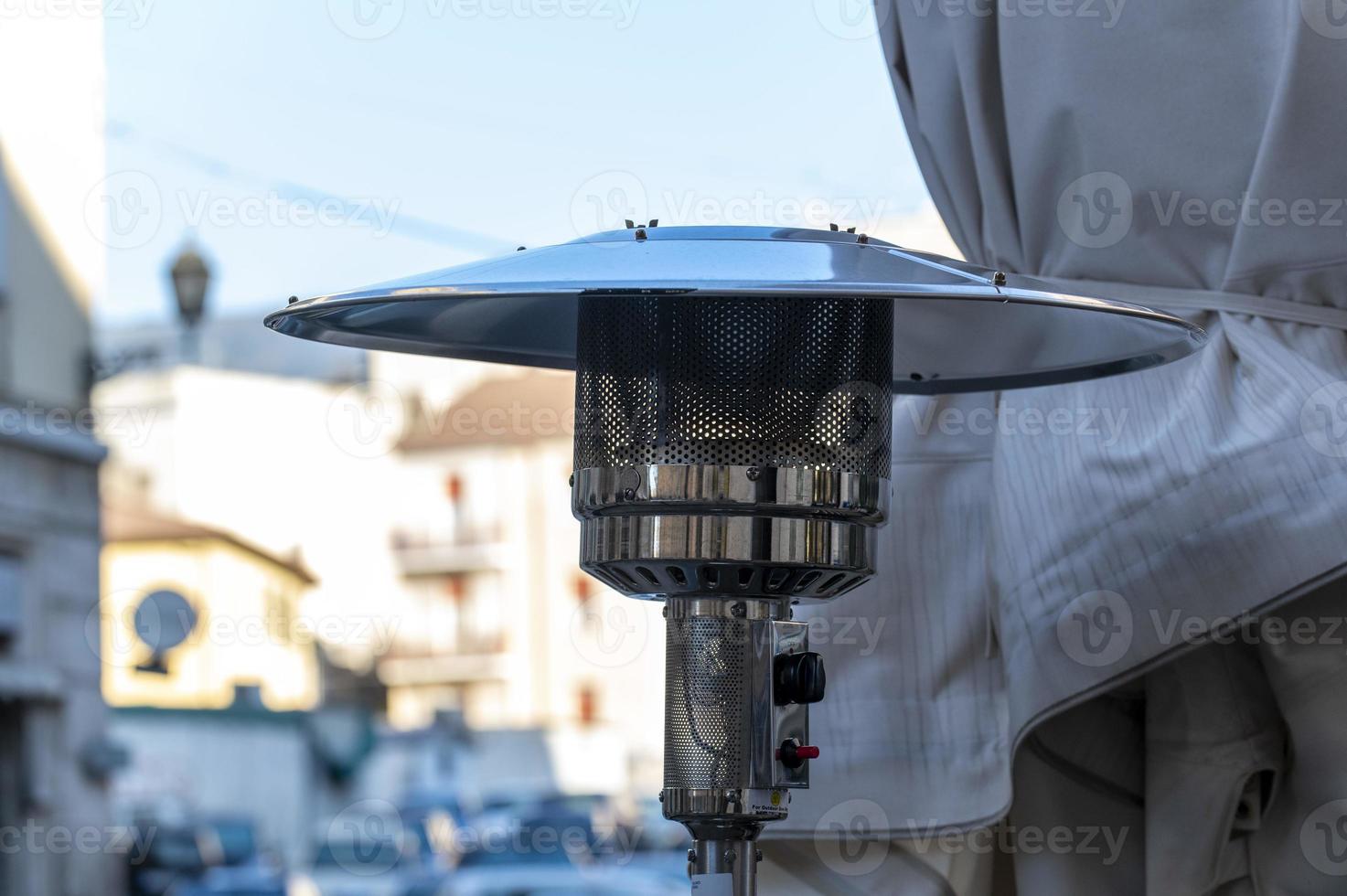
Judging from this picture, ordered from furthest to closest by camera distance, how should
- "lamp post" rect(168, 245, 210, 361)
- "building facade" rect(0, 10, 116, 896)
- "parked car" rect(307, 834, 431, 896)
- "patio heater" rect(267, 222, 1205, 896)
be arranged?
1. "lamp post" rect(168, 245, 210, 361)
2. "parked car" rect(307, 834, 431, 896)
3. "building facade" rect(0, 10, 116, 896)
4. "patio heater" rect(267, 222, 1205, 896)

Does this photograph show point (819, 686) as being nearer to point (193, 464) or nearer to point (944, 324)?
point (944, 324)

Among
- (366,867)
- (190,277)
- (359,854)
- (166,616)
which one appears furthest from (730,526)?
(359,854)

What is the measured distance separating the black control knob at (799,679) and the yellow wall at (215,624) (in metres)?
17.6

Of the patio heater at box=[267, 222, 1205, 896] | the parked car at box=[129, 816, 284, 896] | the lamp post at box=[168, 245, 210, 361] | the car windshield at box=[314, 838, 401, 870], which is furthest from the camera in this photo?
the lamp post at box=[168, 245, 210, 361]

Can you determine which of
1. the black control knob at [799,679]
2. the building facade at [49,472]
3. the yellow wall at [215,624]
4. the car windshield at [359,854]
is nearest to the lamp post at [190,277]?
the yellow wall at [215,624]

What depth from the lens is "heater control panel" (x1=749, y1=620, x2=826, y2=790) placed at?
1.40 meters

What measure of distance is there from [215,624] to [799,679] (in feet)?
63.2

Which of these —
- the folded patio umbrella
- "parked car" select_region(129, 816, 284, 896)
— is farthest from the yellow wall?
the folded patio umbrella

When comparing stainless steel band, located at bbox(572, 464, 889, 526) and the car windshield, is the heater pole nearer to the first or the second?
stainless steel band, located at bbox(572, 464, 889, 526)

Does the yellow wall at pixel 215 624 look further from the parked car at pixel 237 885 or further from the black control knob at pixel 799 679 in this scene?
the black control knob at pixel 799 679

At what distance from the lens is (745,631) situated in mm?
1412

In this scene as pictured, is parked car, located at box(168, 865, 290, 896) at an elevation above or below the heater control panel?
below

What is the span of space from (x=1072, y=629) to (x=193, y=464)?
2625 cm

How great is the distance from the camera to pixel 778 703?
1.42 m
